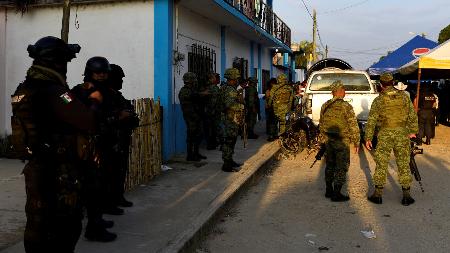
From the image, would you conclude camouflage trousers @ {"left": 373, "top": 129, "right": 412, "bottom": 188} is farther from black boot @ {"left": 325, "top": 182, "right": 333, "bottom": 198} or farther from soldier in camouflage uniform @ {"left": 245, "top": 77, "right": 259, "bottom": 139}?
soldier in camouflage uniform @ {"left": 245, "top": 77, "right": 259, "bottom": 139}

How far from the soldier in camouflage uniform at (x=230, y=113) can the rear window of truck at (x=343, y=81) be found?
4.55 m

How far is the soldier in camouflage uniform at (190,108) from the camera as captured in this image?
8.19 m

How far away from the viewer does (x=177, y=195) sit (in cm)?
601

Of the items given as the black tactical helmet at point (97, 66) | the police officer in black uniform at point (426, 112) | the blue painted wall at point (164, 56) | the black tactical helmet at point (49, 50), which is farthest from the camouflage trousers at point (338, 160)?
the police officer in black uniform at point (426, 112)

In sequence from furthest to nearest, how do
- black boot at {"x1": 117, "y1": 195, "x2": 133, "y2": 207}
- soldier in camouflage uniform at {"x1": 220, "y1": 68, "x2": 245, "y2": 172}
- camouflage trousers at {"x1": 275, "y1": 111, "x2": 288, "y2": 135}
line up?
camouflage trousers at {"x1": 275, "y1": 111, "x2": 288, "y2": 135}, soldier in camouflage uniform at {"x1": 220, "y1": 68, "x2": 245, "y2": 172}, black boot at {"x1": 117, "y1": 195, "x2": 133, "y2": 207}

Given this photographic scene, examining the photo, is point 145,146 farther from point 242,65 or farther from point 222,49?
point 242,65

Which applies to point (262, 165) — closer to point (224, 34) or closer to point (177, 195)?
point (177, 195)

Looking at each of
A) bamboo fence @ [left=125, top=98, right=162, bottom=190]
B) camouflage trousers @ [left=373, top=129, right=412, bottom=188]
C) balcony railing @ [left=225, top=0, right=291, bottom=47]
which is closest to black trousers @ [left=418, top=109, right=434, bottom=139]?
balcony railing @ [left=225, top=0, right=291, bottom=47]

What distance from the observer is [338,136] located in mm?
6191

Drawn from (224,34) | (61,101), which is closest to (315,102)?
(224,34)

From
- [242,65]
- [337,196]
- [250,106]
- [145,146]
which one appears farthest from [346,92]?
[145,146]

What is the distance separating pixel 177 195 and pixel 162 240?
1769mm

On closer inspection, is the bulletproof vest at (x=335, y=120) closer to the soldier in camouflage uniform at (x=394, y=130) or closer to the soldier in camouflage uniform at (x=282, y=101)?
the soldier in camouflage uniform at (x=394, y=130)

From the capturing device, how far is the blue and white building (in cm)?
871
